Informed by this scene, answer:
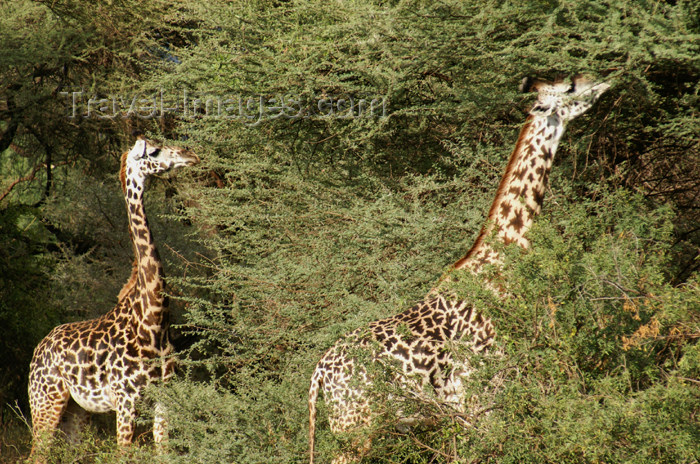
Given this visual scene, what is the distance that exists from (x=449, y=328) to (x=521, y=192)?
832mm

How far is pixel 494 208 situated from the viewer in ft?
14.8

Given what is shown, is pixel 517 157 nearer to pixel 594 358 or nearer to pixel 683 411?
pixel 594 358

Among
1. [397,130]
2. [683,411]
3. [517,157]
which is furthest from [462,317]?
[397,130]

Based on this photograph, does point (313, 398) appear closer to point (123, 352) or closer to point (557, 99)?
point (123, 352)

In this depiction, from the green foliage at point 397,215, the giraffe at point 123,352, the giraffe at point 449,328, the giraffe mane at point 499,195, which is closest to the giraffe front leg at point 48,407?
the giraffe at point 123,352

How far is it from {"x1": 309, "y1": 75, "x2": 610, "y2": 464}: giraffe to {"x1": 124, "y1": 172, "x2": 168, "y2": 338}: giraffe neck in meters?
1.52

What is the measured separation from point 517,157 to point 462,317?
928mm

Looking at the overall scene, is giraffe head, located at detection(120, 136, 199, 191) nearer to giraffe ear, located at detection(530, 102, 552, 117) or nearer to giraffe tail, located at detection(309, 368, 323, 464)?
giraffe tail, located at detection(309, 368, 323, 464)

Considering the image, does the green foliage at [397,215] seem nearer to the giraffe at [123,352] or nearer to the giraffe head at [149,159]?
the giraffe at [123,352]

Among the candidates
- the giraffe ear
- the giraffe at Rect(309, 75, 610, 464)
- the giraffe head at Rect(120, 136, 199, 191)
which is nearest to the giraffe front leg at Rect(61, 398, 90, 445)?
the giraffe head at Rect(120, 136, 199, 191)

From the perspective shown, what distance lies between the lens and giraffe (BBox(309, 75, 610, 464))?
162 inches

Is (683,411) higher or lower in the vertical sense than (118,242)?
higher

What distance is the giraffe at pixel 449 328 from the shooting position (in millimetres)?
4117

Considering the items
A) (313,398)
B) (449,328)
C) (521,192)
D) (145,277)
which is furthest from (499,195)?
(145,277)
